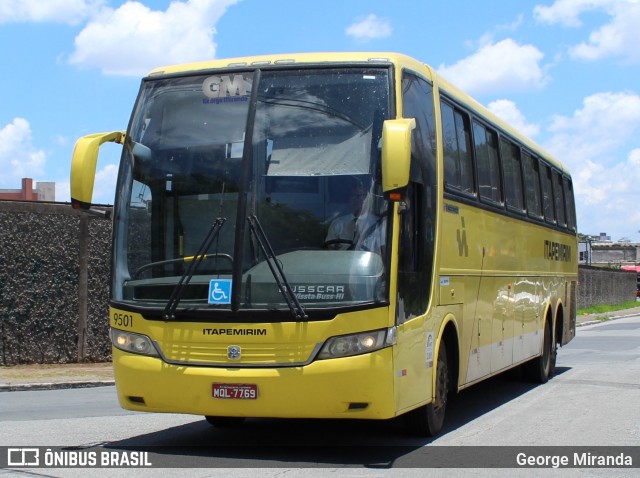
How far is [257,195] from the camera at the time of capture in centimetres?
839

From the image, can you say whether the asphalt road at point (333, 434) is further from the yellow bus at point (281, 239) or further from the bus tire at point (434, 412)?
the yellow bus at point (281, 239)

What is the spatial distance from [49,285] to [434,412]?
921 centimetres

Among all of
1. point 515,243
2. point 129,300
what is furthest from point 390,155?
point 515,243

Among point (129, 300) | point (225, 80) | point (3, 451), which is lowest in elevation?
point (3, 451)

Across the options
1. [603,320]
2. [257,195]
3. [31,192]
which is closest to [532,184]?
[257,195]

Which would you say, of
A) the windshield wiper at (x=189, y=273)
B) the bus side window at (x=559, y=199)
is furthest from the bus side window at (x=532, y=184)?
the windshield wiper at (x=189, y=273)

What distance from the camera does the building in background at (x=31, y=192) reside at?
2505 inches

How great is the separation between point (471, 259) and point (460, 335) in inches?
39.2

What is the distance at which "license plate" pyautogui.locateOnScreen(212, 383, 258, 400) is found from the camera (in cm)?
809

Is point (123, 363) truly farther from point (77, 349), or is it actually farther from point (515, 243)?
point (77, 349)

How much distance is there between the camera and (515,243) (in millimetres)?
13484

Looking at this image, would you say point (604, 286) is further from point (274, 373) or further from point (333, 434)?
point (274, 373)

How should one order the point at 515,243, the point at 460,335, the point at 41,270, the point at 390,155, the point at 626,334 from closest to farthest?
1. the point at 390,155
2. the point at 460,335
3. the point at 515,243
4. the point at 41,270
5. the point at 626,334

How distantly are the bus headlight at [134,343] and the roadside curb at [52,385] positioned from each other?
6421mm
